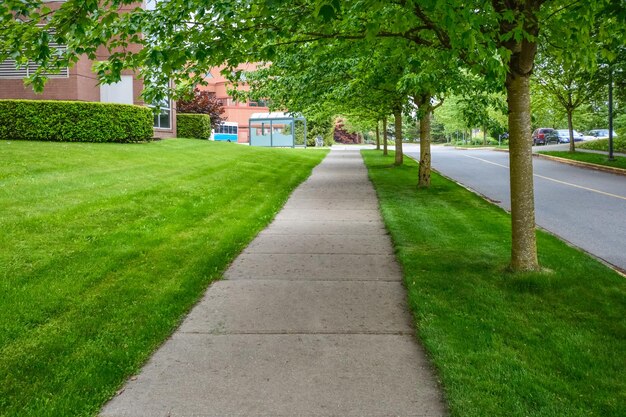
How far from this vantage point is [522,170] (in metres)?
6.61

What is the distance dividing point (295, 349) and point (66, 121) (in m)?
18.5

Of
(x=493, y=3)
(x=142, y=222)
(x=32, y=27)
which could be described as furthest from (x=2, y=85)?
(x=493, y=3)

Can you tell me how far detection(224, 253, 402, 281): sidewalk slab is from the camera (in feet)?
22.0

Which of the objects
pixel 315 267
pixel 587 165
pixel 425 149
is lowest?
pixel 315 267

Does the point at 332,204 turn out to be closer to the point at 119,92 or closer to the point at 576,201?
the point at 576,201

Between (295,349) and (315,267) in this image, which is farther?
(315,267)

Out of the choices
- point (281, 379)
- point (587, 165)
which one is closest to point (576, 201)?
point (281, 379)

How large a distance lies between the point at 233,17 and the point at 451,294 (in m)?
3.85

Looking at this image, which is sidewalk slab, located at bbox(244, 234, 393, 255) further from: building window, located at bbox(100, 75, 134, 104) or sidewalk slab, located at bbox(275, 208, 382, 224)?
building window, located at bbox(100, 75, 134, 104)

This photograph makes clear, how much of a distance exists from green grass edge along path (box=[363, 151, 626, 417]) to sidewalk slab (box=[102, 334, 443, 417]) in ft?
1.03

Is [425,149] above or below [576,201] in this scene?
above

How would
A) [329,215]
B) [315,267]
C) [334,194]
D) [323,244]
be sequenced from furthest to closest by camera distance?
[334,194] → [329,215] → [323,244] → [315,267]

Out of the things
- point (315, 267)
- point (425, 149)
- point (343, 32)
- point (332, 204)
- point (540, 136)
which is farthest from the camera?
point (540, 136)

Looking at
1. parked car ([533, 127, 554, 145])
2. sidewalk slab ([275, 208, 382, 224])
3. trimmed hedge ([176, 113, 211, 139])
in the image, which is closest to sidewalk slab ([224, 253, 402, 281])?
sidewalk slab ([275, 208, 382, 224])
